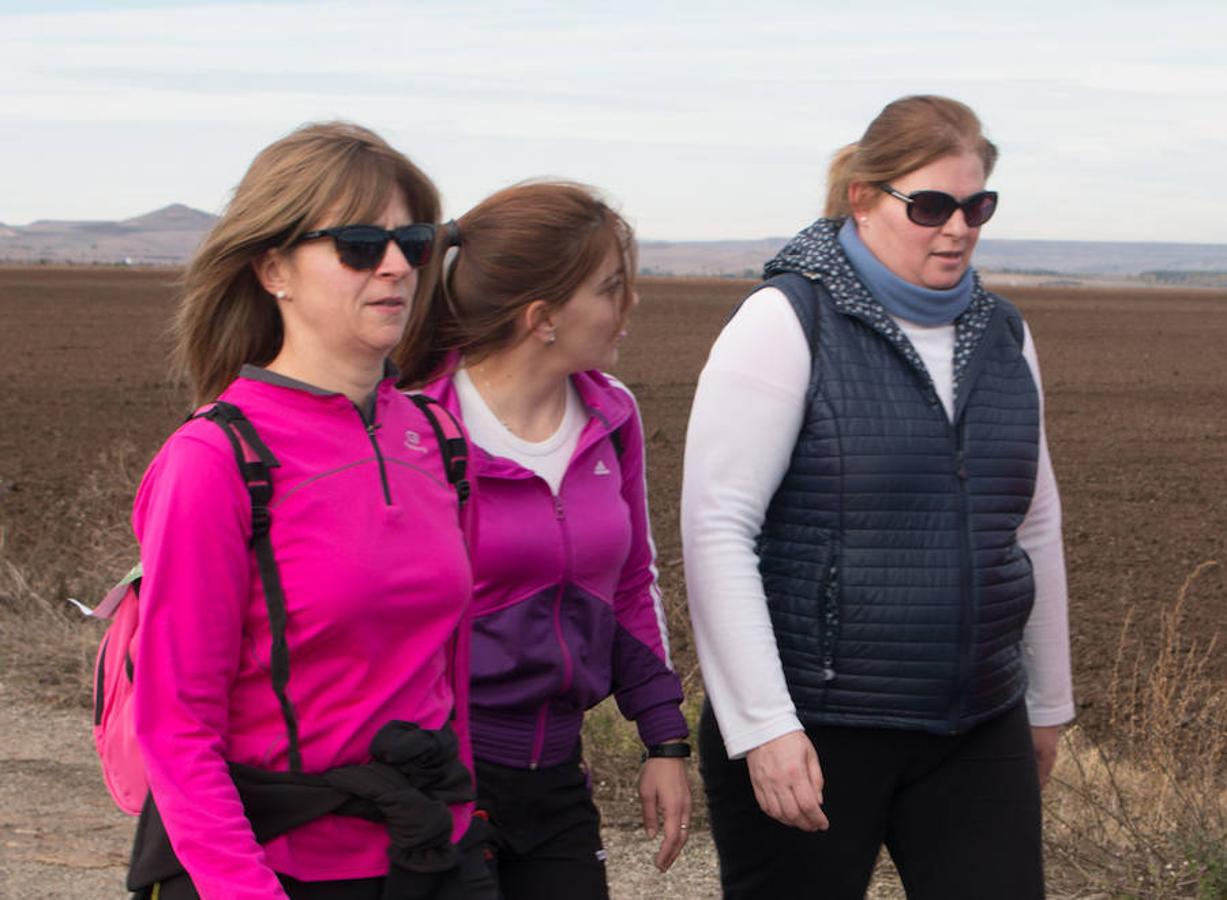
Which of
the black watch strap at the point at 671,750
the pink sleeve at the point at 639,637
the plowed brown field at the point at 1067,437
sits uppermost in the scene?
the pink sleeve at the point at 639,637

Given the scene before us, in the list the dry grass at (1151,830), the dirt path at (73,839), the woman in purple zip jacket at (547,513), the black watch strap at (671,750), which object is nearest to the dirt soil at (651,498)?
the dirt path at (73,839)

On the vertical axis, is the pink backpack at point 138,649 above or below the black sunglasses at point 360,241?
below

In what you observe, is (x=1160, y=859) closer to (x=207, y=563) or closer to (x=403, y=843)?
(x=403, y=843)

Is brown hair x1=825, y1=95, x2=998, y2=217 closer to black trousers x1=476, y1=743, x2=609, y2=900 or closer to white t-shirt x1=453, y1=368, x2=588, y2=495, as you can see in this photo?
white t-shirt x1=453, y1=368, x2=588, y2=495

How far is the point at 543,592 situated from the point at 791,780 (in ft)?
1.65

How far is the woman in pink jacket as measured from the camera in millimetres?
2059

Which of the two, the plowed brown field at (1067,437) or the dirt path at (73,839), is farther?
the plowed brown field at (1067,437)

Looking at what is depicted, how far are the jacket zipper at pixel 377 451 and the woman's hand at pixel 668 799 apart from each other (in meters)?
0.96

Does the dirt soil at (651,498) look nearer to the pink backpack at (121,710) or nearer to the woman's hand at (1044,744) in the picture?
the pink backpack at (121,710)

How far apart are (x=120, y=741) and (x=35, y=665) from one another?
5259mm

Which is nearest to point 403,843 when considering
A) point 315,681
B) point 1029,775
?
point 315,681

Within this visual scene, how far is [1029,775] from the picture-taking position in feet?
9.38

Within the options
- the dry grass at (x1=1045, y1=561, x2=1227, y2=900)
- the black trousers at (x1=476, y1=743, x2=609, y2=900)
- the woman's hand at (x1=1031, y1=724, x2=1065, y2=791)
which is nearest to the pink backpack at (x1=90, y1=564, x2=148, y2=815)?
the black trousers at (x1=476, y1=743, x2=609, y2=900)

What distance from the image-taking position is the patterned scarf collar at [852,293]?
278cm
